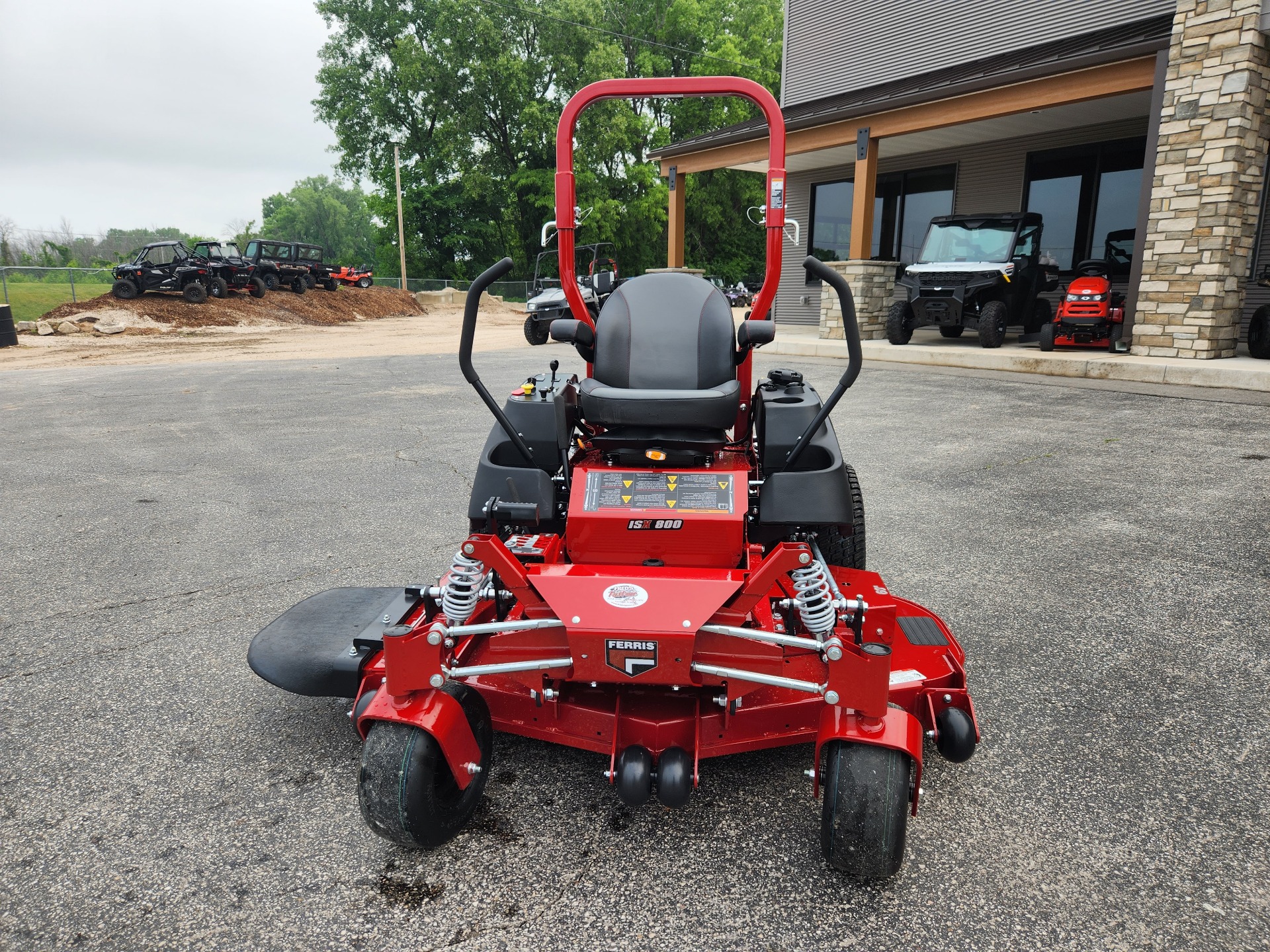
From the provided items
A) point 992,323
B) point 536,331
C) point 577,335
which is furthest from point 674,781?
point 536,331

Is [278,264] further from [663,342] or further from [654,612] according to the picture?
[654,612]

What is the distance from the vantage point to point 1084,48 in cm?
1176

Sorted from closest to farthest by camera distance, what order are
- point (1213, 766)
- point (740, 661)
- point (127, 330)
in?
point (740, 661), point (1213, 766), point (127, 330)

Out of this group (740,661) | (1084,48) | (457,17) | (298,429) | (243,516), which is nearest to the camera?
(740,661)

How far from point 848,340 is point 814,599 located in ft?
2.45

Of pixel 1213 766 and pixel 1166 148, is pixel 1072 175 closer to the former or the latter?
pixel 1166 148

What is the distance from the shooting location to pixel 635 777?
6.77 ft

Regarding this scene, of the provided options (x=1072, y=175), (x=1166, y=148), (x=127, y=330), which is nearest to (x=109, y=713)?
(x=1166, y=148)

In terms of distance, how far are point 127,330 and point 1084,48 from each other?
2072 cm

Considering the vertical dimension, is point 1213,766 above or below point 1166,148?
below

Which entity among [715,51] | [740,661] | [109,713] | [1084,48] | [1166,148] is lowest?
[109,713]

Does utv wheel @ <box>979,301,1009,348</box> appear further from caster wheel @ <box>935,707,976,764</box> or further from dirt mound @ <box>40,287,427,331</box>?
dirt mound @ <box>40,287,427,331</box>

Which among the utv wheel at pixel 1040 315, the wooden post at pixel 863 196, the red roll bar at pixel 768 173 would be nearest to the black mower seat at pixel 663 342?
the red roll bar at pixel 768 173

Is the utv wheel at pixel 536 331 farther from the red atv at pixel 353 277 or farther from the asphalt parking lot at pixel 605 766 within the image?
the red atv at pixel 353 277
